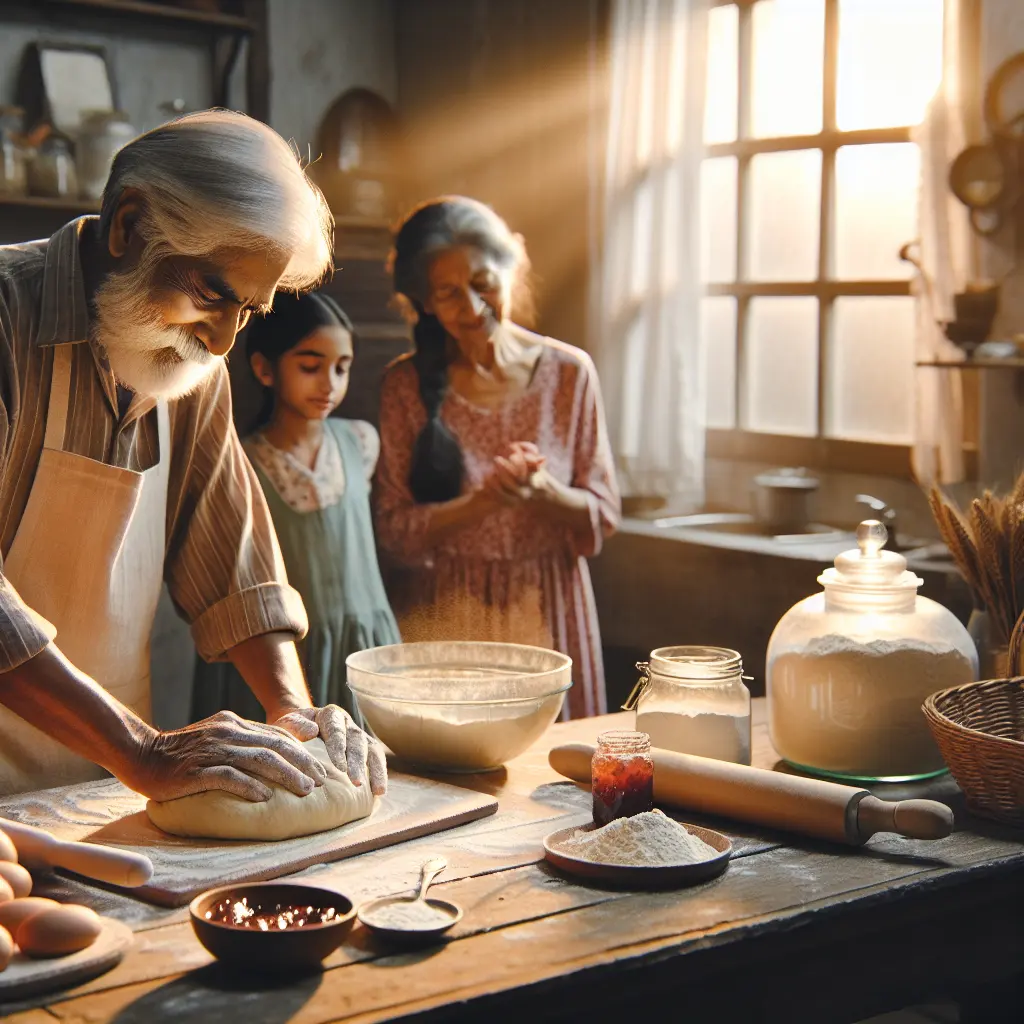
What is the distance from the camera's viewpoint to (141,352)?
1.89 meters

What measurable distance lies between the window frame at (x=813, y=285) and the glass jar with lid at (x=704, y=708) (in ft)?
7.20

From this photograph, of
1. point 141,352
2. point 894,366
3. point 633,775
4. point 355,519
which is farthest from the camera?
point 894,366

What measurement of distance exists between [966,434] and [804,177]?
1076mm

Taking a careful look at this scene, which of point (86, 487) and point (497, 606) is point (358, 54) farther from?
point (86, 487)

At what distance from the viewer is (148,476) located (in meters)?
2.07

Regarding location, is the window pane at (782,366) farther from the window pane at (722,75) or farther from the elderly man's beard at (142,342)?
the elderly man's beard at (142,342)

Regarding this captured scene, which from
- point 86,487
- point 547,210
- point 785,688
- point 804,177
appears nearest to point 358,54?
point 547,210

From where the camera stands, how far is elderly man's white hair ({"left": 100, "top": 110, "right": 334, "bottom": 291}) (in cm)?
174

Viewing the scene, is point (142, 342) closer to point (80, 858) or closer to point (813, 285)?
point (80, 858)

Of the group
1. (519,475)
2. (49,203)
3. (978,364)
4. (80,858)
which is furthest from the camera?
(49,203)

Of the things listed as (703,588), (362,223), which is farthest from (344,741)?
(362,223)

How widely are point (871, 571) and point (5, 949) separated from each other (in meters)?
1.20

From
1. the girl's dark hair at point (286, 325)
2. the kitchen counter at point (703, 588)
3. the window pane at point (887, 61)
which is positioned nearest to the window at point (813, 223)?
the window pane at point (887, 61)

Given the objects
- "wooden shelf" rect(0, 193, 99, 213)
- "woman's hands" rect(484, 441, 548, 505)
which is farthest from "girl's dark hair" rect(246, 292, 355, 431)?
"wooden shelf" rect(0, 193, 99, 213)
